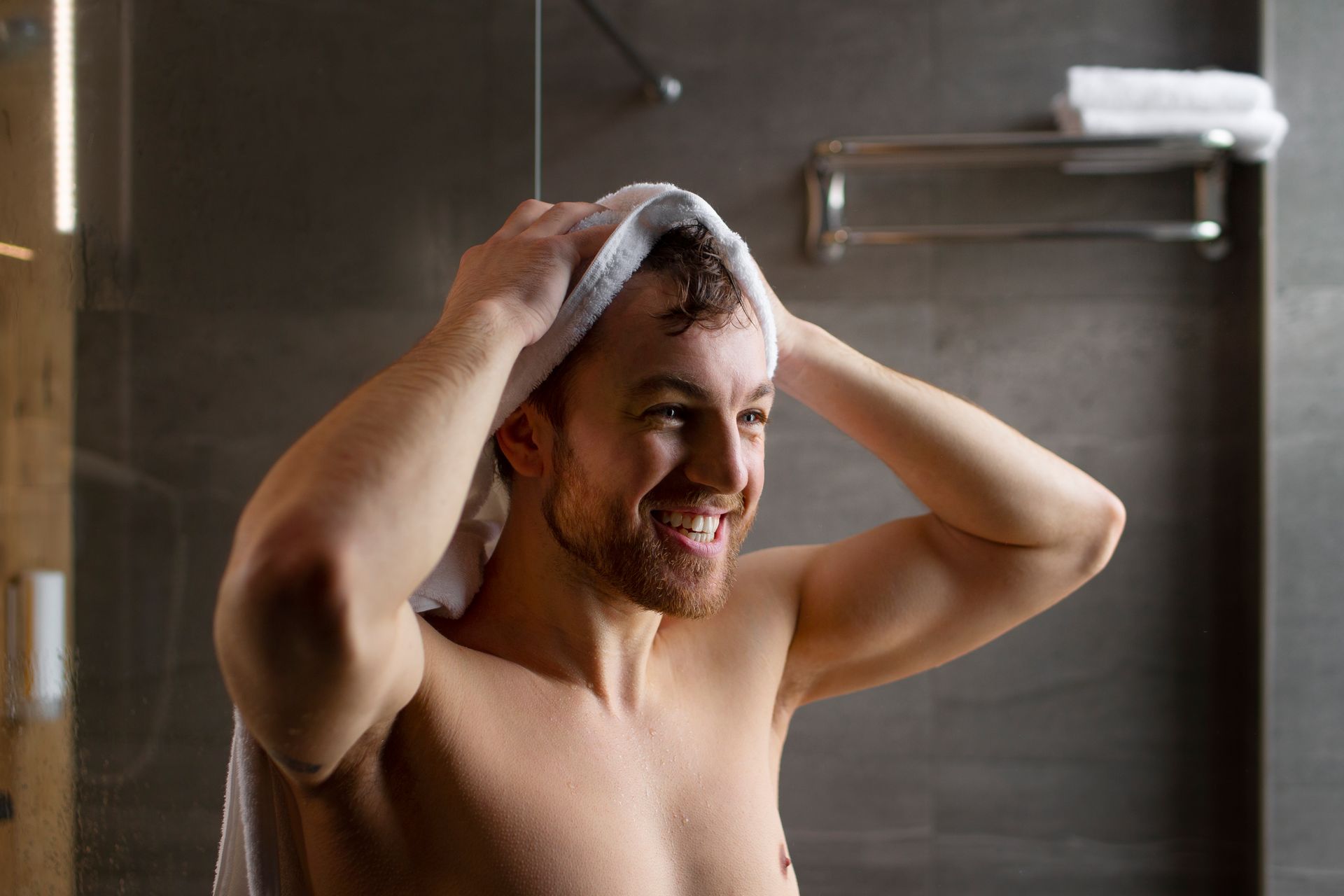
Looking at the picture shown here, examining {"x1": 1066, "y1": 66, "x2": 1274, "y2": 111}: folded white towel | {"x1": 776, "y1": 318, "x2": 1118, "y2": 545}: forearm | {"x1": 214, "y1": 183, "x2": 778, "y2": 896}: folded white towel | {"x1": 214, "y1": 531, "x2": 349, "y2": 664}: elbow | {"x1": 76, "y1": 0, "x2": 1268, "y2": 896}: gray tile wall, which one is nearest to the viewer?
{"x1": 214, "y1": 531, "x2": 349, "y2": 664}: elbow

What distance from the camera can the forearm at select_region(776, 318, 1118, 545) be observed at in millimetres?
969

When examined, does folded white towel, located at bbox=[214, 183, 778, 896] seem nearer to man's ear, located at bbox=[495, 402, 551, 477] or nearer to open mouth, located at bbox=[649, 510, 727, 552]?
man's ear, located at bbox=[495, 402, 551, 477]

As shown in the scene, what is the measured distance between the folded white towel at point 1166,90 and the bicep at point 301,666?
1.38 meters

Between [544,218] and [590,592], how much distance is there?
31 centimetres

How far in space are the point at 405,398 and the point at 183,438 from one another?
0.61 ft

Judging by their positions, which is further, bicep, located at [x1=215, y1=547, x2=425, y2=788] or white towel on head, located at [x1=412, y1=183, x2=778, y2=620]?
white towel on head, located at [x1=412, y1=183, x2=778, y2=620]

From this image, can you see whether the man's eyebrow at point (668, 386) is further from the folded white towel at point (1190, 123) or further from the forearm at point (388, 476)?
the folded white towel at point (1190, 123)

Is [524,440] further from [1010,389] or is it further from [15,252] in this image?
[1010,389]

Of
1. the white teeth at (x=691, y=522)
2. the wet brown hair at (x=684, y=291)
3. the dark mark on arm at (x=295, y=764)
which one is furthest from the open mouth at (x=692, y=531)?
the dark mark on arm at (x=295, y=764)

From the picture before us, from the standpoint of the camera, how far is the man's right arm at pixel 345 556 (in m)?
0.55

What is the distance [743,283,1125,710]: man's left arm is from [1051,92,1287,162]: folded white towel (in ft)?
2.57

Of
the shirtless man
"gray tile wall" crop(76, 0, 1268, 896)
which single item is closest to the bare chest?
the shirtless man

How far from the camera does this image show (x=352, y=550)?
0.56 metres

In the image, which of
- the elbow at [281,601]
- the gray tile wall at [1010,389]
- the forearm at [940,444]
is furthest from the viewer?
the gray tile wall at [1010,389]
